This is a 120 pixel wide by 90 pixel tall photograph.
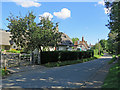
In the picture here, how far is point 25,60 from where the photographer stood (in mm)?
14102

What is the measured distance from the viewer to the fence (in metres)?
11.7

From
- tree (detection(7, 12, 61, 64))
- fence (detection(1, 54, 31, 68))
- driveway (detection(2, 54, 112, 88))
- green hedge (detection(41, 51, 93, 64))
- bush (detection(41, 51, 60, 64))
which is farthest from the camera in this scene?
green hedge (detection(41, 51, 93, 64))

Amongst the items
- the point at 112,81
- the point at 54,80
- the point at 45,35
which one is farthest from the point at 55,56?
the point at 112,81

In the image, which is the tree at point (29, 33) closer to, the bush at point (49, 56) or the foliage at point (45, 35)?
the foliage at point (45, 35)

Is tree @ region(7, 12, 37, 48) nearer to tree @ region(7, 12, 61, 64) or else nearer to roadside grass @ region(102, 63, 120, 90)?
tree @ region(7, 12, 61, 64)

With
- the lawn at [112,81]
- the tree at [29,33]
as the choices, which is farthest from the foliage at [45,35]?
the lawn at [112,81]

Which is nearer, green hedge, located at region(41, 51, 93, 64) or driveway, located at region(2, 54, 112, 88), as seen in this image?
driveway, located at region(2, 54, 112, 88)

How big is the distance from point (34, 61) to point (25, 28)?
4.26 m

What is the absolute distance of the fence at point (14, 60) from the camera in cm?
1165

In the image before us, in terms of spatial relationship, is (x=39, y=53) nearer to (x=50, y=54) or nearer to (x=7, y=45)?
(x=50, y=54)

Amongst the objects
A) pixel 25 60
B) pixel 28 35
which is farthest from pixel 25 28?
pixel 25 60

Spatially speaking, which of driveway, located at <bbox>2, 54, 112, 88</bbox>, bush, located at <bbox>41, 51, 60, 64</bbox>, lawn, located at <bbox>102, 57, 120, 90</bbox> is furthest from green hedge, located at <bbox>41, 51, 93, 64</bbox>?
lawn, located at <bbox>102, 57, 120, 90</bbox>

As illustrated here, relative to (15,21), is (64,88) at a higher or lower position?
lower

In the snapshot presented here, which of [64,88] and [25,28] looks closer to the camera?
[64,88]
